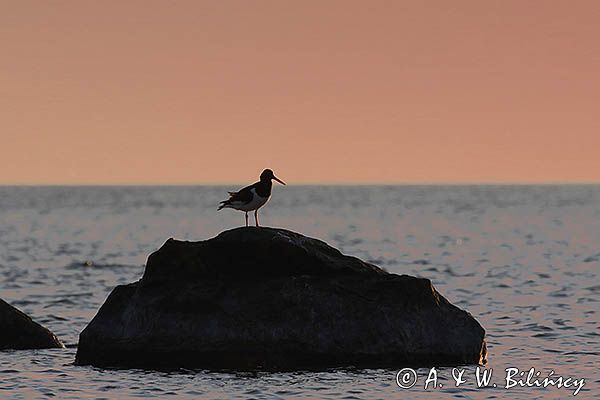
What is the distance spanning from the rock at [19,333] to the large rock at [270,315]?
2447mm

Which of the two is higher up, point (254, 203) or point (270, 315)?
point (254, 203)

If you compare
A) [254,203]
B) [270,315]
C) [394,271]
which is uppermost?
[254,203]

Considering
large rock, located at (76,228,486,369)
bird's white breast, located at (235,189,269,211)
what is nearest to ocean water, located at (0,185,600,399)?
large rock, located at (76,228,486,369)

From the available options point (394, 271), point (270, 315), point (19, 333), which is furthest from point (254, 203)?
point (394, 271)

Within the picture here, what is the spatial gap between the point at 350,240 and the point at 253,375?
192 feet

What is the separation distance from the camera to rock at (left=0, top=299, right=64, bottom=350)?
25.8 meters

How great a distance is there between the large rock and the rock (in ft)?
8.03

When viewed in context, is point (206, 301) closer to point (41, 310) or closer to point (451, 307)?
point (451, 307)

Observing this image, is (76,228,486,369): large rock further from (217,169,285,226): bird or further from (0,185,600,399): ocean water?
(217,169,285,226): bird

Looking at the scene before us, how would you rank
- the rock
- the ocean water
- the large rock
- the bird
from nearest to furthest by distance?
1. the ocean water
2. the large rock
3. the bird
4. the rock

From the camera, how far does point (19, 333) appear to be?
25969mm

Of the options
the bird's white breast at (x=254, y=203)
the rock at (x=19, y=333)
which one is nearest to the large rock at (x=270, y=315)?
the bird's white breast at (x=254, y=203)

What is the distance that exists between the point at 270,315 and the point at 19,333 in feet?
19.7

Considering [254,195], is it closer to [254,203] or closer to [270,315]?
[254,203]
